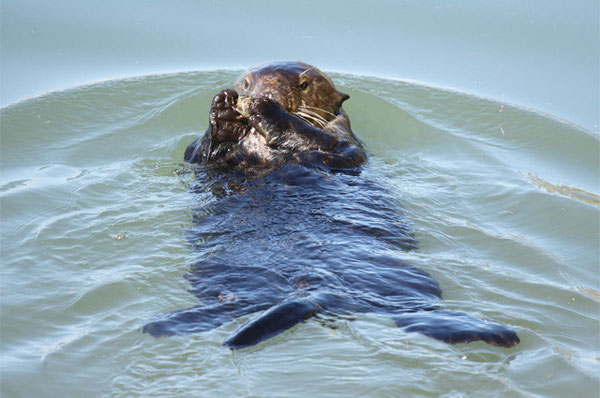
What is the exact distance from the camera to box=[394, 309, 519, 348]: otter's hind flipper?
285 centimetres

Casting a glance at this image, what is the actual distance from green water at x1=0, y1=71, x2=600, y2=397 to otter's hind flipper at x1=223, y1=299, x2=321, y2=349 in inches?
5.6

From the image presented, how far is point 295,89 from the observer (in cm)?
509

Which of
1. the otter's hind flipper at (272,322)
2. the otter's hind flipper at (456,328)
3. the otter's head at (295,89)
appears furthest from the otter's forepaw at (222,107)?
the otter's hind flipper at (456,328)

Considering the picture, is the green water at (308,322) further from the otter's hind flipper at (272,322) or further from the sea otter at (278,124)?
the sea otter at (278,124)

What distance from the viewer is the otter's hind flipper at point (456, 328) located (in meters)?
2.85

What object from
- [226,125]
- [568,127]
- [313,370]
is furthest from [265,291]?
[568,127]

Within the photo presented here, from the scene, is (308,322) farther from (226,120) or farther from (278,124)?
(226,120)

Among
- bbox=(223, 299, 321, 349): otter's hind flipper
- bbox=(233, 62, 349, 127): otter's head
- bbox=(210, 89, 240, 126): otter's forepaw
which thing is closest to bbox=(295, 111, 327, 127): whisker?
bbox=(233, 62, 349, 127): otter's head

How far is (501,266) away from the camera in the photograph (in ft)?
13.1

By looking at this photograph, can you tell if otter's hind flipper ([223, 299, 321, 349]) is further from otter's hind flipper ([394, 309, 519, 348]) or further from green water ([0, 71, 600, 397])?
otter's hind flipper ([394, 309, 519, 348])

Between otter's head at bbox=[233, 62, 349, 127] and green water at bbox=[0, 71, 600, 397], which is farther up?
otter's head at bbox=[233, 62, 349, 127]

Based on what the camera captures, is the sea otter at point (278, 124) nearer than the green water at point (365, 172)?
No

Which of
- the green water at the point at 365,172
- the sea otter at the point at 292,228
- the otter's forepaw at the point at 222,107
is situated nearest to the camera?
the green water at the point at 365,172

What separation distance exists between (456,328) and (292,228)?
50.3 inches
